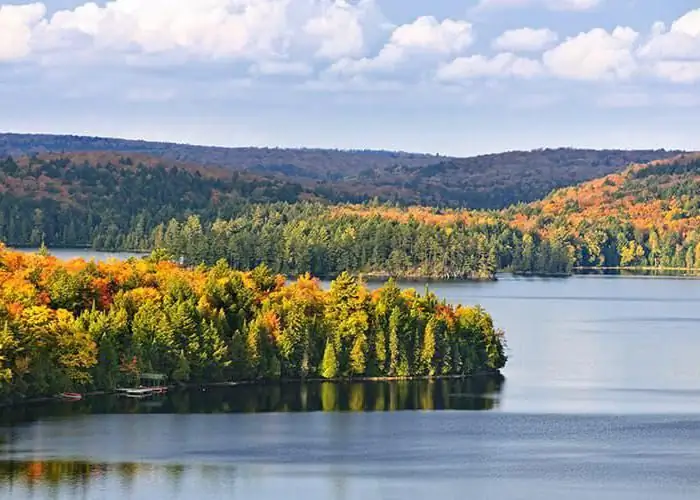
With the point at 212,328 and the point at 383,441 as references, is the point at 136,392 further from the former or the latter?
the point at 383,441

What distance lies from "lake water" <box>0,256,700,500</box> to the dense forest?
2.38m

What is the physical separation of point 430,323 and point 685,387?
54.8ft

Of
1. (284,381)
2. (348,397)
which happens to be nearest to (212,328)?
(284,381)

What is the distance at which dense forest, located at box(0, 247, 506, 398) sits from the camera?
92.1 m

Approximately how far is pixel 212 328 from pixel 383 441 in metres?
20.4

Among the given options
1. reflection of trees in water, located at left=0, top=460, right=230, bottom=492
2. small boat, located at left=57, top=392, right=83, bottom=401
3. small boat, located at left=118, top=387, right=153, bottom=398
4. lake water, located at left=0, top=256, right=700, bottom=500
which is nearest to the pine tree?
lake water, located at left=0, top=256, right=700, bottom=500

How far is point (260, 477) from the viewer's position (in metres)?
72.0

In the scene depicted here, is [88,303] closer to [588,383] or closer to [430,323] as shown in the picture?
[430,323]

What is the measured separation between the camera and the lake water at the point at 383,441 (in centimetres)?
7012

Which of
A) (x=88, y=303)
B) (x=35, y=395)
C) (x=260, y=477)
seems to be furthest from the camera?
(x=88, y=303)

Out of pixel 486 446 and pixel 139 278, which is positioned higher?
pixel 139 278

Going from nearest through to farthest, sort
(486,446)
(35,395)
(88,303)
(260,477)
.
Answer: (260,477) → (486,446) → (35,395) → (88,303)

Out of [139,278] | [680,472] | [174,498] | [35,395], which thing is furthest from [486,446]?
[139,278]

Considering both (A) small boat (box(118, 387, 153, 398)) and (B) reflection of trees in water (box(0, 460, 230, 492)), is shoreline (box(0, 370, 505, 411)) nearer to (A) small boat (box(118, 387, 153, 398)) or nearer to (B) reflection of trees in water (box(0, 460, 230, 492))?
(A) small boat (box(118, 387, 153, 398))
